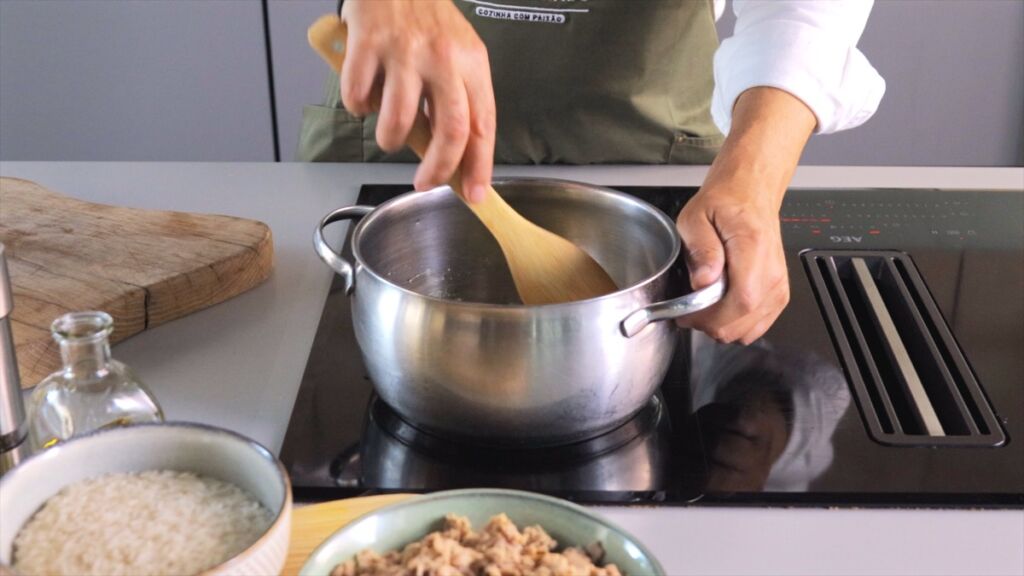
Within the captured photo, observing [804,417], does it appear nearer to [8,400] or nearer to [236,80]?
[8,400]

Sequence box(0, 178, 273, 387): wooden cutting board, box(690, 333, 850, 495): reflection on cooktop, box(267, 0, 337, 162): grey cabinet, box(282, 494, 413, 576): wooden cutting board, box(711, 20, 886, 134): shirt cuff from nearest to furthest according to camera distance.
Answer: box(282, 494, 413, 576): wooden cutting board, box(690, 333, 850, 495): reflection on cooktop, box(0, 178, 273, 387): wooden cutting board, box(711, 20, 886, 134): shirt cuff, box(267, 0, 337, 162): grey cabinet

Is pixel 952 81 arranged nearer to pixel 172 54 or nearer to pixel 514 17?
A: pixel 514 17

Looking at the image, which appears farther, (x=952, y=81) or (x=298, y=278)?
(x=952, y=81)

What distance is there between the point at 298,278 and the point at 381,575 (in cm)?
50

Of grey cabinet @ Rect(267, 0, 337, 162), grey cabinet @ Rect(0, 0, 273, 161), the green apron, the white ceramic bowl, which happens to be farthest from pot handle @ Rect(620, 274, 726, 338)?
grey cabinet @ Rect(0, 0, 273, 161)

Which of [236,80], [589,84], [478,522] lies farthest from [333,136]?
[236,80]

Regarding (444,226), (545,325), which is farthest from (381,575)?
(444,226)

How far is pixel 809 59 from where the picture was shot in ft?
3.24

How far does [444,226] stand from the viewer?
34.6 inches

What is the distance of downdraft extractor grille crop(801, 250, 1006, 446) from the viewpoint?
770 millimetres

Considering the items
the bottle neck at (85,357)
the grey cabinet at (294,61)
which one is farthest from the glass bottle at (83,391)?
the grey cabinet at (294,61)

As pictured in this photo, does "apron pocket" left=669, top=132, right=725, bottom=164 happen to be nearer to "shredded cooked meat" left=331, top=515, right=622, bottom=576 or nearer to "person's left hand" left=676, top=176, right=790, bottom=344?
"person's left hand" left=676, top=176, right=790, bottom=344

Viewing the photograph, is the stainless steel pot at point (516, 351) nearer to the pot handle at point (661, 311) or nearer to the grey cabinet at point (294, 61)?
the pot handle at point (661, 311)

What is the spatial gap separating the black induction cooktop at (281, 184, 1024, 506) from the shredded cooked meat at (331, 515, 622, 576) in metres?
0.15
